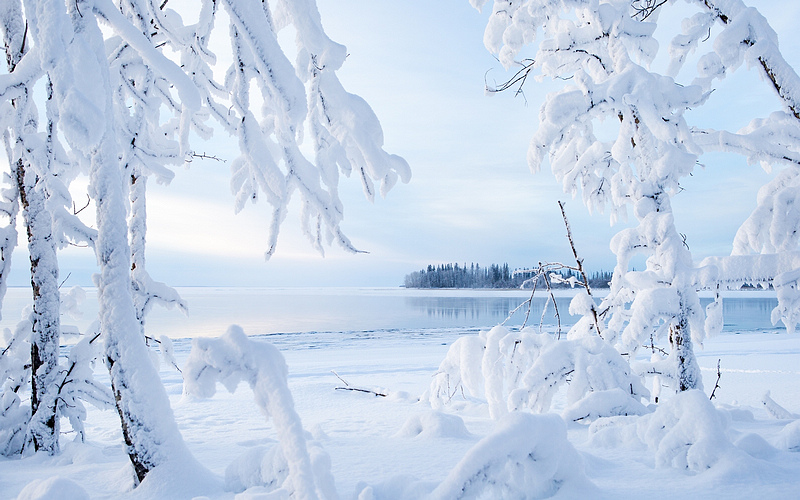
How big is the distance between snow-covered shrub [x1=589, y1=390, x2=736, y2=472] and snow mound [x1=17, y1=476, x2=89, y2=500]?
107 inches

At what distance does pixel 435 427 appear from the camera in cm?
308

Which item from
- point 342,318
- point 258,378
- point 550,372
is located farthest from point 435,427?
point 342,318

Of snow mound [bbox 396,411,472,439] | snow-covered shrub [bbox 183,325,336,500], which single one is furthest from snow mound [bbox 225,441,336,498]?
snow mound [bbox 396,411,472,439]

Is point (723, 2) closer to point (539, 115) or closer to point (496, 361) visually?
point (539, 115)

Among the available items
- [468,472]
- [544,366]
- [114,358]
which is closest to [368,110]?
[468,472]

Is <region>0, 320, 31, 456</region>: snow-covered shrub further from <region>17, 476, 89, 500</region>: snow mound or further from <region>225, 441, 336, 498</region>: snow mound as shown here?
<region>225, 441, 336, 498</region>: snow mound

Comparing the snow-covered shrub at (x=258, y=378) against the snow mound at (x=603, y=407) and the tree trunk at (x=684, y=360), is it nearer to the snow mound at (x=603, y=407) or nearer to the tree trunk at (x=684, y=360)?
the snow mound at (x=603, y=407)

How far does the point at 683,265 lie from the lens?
139 inches

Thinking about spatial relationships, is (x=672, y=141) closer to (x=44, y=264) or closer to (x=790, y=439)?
(x=790, y=439)

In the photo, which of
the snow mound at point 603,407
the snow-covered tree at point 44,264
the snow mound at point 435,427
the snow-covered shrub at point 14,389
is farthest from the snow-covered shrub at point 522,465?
the snow-covered shrub at point 14,389

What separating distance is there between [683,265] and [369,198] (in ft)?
9.74

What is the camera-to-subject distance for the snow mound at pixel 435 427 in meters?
3.06

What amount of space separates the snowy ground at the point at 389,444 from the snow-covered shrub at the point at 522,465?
0.62 feet

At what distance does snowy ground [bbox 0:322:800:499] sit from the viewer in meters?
1.96
